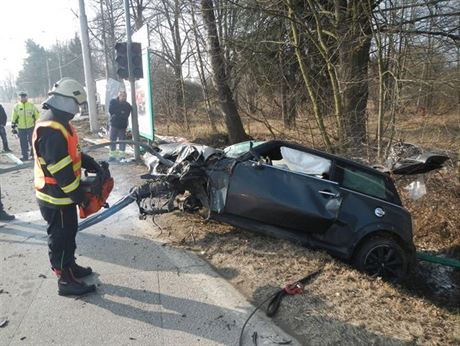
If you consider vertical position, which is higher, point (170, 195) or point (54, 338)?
point (170, 195)

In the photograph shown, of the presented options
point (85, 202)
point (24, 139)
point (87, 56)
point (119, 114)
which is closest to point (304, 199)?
point (85, 202)

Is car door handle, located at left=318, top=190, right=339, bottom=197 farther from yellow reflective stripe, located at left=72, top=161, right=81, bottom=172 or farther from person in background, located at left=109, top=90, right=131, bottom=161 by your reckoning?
person in background, located at left=109, top=90, right=131, bottom=161

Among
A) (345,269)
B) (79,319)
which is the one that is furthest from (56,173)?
(345,269)

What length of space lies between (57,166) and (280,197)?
2.41 m

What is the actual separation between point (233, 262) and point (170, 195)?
124 centimetres

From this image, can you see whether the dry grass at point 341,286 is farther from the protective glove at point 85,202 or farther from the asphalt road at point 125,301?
the protective glove at point 85,202

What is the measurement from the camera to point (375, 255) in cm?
507

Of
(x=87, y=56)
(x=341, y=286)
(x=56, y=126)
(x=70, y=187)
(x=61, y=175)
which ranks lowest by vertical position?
(x=341, y=286)

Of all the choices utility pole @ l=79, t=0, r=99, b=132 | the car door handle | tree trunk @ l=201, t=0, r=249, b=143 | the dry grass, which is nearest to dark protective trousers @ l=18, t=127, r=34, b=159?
utility pole @ l=79, t=0, r=99, b=132

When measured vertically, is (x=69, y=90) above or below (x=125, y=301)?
above

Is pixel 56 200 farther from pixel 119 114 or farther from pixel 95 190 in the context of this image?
pixel 119 114

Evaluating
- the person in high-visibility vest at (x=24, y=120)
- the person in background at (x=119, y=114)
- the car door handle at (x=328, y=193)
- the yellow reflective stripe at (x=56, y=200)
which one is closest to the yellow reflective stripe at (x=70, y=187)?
the yellow reflective stripe at (x=56, y=200)

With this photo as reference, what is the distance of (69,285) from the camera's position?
3.93 m

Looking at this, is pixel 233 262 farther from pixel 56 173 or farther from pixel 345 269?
pixel 56 173
